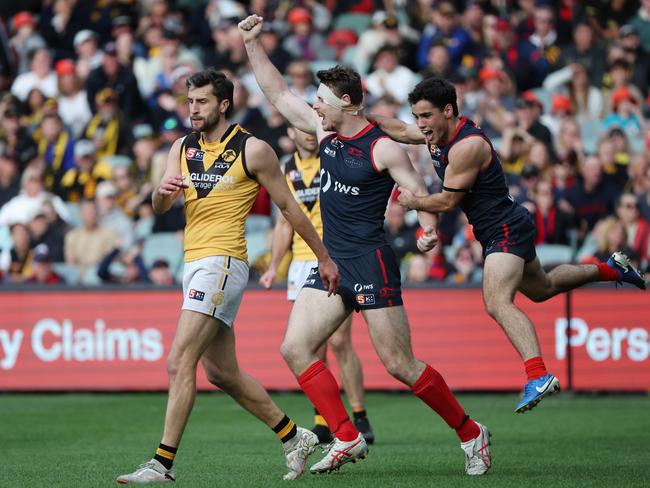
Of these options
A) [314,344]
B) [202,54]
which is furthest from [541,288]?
[202,54]

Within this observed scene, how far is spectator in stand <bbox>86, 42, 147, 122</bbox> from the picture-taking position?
21000 millimetres

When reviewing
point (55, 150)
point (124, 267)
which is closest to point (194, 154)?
point (124, 267)

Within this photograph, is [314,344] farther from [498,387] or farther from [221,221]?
[498,387]

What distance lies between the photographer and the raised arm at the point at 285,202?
8.54m

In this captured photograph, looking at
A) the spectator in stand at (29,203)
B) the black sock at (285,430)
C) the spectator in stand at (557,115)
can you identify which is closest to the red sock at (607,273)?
the black sock at (285,430)

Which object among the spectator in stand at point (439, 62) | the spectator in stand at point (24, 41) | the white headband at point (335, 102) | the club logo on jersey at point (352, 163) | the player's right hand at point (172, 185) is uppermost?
the white headband at point (335, 102)

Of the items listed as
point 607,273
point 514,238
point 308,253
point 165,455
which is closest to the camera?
point 165,455

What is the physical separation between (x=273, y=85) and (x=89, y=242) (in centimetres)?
950

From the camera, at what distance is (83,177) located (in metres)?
20.0

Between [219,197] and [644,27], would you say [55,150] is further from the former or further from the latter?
[219,197]

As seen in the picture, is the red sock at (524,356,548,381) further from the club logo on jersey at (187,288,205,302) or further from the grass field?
the club logo on jersey at (187,288,205,302)

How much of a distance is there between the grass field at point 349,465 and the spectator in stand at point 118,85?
254 inches

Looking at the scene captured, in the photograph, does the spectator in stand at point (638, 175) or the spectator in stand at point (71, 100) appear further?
the spectator in stand at point (71, 100)

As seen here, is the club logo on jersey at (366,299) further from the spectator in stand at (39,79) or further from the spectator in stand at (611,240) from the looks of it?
the spectator in stand at (39,79)
